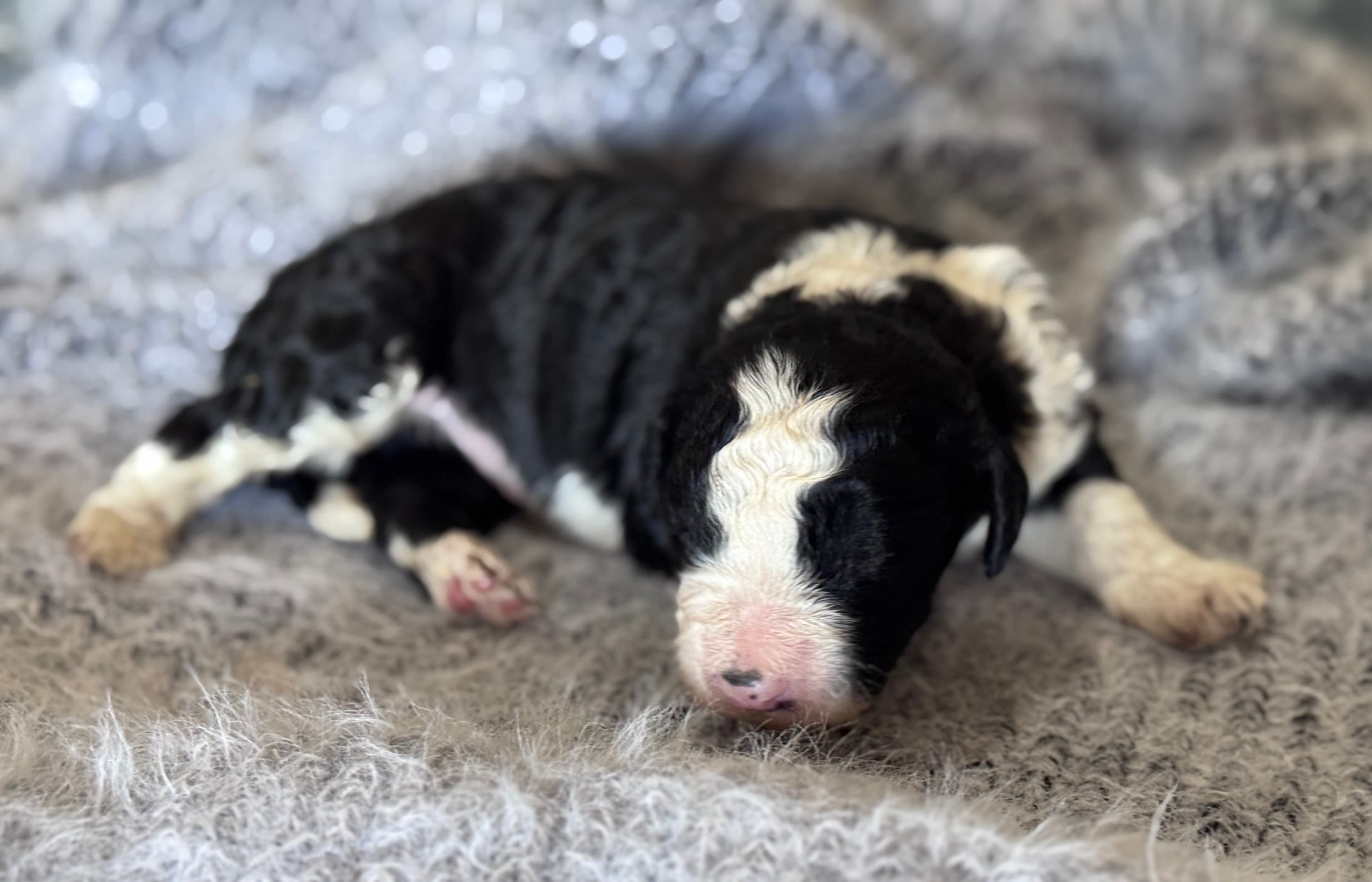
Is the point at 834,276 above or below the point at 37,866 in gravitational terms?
above

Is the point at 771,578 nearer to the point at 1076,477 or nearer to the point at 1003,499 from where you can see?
the point at 1003,499

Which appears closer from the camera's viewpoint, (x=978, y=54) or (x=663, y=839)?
(x=663, y=839)

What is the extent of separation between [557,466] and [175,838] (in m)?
1.13

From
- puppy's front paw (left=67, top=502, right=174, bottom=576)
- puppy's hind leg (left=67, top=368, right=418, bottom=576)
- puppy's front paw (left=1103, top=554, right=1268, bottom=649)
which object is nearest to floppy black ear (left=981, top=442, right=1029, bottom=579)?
puppy's front paw (left=1103, top=554, right=1268, bottom=649)

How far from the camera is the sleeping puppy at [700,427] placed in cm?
154

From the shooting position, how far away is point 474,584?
2.04 metres

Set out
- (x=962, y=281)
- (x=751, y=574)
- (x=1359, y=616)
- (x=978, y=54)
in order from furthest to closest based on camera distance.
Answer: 1. (x=978, y=54)
2. (x=962, y=281)
3. (x=1359, y=616)
4. (x=751, y=574)

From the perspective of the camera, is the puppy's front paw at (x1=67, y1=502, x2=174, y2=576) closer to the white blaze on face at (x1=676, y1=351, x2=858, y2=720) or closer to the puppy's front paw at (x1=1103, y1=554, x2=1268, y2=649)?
the white blaze on face at (x1=676, y1=351, x2=858, y2=720)

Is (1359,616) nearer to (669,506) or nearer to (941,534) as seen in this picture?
(941,534)

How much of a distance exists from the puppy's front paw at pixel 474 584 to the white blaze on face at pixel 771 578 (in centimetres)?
53

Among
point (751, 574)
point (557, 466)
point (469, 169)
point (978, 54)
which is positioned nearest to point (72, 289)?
point (469, 169)

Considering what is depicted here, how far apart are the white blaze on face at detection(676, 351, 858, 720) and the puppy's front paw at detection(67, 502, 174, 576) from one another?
108 centimetres

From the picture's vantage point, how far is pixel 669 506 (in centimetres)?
174

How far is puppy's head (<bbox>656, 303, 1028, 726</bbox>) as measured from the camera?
1501 mm
